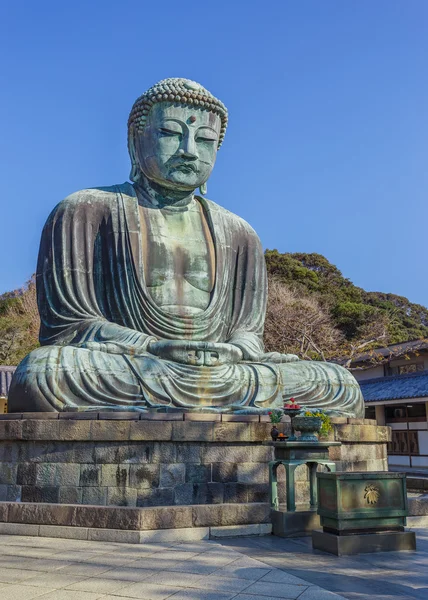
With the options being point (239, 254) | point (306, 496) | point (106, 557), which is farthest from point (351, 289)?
point (106, 557)

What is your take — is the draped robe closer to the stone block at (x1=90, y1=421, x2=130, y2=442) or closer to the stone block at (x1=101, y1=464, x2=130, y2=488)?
the stone block at (x1=90, y1=421, x2=130, y2=442)

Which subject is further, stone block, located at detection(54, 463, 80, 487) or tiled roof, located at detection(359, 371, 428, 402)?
tiled roof, located at detection(359, 371, 428, 402)

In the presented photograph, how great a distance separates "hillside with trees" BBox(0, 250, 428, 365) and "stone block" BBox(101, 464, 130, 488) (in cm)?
1492

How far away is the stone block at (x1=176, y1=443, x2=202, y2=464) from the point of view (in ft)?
21.1

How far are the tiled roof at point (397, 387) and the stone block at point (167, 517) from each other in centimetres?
1557

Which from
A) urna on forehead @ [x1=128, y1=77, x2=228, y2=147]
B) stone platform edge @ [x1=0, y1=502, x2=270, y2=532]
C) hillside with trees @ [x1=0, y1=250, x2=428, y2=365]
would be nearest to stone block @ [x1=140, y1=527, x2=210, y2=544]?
stone platform edge @ [x1=0, y1=502, x2=270, y2=532]

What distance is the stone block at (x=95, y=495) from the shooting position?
20.5ft

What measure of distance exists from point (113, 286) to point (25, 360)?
183cm

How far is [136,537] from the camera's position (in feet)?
17.2

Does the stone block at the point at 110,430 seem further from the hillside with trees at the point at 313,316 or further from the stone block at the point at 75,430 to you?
the hillside with trees at the point at 313,316

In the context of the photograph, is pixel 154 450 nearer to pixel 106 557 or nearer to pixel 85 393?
pixel 85 393

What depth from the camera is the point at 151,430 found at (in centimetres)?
633

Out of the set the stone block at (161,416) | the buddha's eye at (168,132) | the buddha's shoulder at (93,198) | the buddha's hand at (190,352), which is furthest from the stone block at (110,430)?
the buddha's eye at (168,132)

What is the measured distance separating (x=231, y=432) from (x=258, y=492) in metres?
0.72
